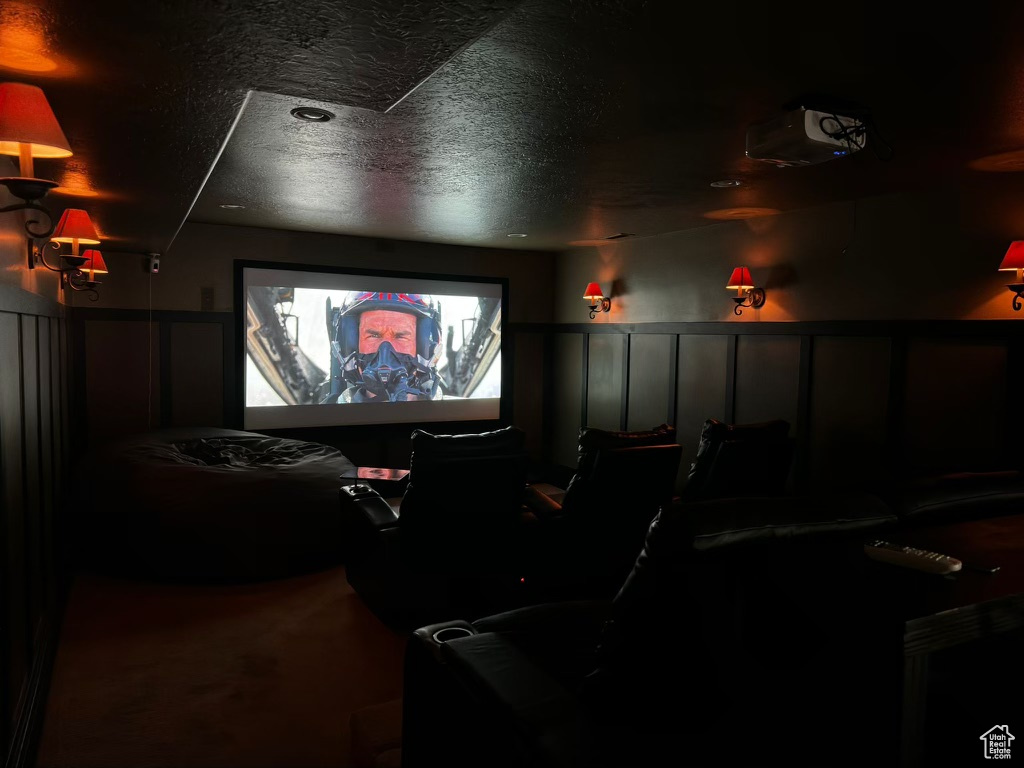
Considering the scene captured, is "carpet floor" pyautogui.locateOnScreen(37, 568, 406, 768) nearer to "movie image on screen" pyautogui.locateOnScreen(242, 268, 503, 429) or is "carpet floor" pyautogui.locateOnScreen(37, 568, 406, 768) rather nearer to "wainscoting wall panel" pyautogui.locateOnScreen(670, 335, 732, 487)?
"movie image on screen" pyautogui.locateOnScreen(242, 268, 503, 429)

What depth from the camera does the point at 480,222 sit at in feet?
19.0

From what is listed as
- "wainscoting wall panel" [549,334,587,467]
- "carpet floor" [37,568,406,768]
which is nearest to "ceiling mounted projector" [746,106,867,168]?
"carpet floor" [37,568,406,768]

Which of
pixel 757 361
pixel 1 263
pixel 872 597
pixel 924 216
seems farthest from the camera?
pixel 757 361

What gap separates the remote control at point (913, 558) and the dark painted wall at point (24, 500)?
7.75 ft

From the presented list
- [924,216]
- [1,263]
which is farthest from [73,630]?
[924,216]

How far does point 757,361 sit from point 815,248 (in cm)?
98

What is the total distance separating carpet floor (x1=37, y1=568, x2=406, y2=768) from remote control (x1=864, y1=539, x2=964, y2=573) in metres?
1.91

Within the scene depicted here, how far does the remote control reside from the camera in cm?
153

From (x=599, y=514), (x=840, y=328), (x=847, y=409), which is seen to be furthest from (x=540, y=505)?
(x=840, y=328)

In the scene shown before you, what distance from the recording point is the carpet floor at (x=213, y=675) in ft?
8.14

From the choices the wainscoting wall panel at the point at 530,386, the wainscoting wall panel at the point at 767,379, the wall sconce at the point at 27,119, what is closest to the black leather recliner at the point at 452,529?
the wall sconce at the point at 27,119

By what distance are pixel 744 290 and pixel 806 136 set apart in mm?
2895

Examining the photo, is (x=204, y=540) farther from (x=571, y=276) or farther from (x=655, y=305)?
(x=571, y=276)

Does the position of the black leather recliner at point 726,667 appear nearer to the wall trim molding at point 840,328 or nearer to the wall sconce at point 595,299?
the wall trim molding at point 840,328
